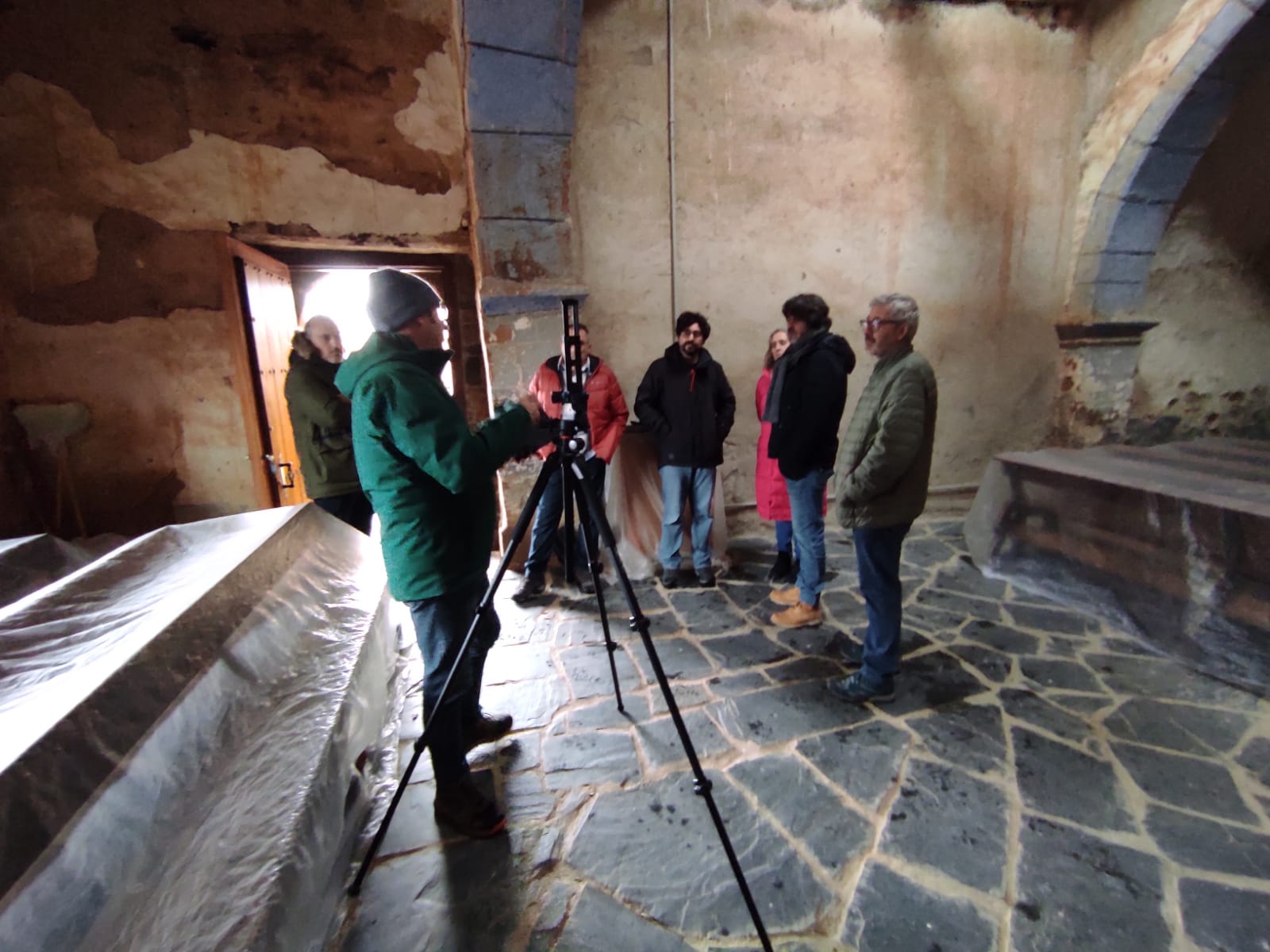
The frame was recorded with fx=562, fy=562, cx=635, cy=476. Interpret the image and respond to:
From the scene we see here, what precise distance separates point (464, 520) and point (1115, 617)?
3.82 metres

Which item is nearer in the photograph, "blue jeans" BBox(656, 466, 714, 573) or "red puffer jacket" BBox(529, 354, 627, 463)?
"red puffer jacket" BBox(529, 354, 627, 463)

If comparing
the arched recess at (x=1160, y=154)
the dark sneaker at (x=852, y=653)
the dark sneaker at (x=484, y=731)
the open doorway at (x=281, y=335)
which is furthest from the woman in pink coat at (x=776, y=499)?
the arched recess at (x=1160, y=154)

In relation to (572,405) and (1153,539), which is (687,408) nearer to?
(572,405)

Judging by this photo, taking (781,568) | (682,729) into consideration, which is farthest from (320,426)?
(781,568)

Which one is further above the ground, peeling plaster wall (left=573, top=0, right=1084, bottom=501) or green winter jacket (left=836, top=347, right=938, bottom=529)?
peeling plaster wall (left=573, top=0, right=1084, bottom=501)

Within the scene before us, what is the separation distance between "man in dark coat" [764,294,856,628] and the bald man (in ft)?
8.15

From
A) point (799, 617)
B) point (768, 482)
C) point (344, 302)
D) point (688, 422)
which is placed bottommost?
point (799, 617)

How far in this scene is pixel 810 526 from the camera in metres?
3.46

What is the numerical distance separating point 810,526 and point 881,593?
852mm

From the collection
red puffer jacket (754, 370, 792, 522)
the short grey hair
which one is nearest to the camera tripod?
the short grey hair

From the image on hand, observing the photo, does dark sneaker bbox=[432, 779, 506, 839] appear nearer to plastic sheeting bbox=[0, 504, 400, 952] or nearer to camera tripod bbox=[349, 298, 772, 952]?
camera tripod bbox=[349, 298, 772, 952]

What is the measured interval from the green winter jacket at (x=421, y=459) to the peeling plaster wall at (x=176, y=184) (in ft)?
9.26

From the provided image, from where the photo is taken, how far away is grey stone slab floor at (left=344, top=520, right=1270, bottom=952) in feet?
5.62

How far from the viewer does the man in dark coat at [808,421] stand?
3082 mm
